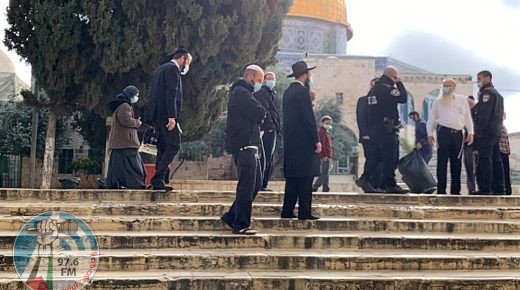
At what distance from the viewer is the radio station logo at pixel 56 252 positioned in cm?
450

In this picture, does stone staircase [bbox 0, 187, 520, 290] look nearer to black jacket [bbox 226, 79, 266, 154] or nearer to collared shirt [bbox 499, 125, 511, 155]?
black jacket [bbox 226, 79, 266, 154]

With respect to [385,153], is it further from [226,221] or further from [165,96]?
[165,96]

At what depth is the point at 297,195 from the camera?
19.7ft

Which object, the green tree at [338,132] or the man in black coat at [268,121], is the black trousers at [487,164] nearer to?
the man in black coat at [268,121]

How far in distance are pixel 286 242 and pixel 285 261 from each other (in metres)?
0.43

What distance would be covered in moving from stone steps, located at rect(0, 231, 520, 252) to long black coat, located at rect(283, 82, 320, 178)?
647 millimetres

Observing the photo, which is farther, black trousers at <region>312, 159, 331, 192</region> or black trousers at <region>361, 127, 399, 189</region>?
black trousers at <region>312, 159, 331, 192</region>

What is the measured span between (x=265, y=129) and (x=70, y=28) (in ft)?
24.3

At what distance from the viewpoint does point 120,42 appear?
12.9 meters

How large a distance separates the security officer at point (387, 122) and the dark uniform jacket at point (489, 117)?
112cm

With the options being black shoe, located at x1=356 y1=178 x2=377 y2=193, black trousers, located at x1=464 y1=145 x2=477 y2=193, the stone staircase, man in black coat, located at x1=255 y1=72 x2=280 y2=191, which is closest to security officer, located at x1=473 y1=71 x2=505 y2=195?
black trousers, located at x1=464 y1=145 x2=477 y2=193

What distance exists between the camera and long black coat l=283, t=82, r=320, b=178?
19.1 feet

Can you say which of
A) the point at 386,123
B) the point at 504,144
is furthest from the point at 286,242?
the point at 504,144

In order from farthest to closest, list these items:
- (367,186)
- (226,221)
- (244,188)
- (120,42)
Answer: (120,42)
(367,186)
(226,221)
(244,188)
